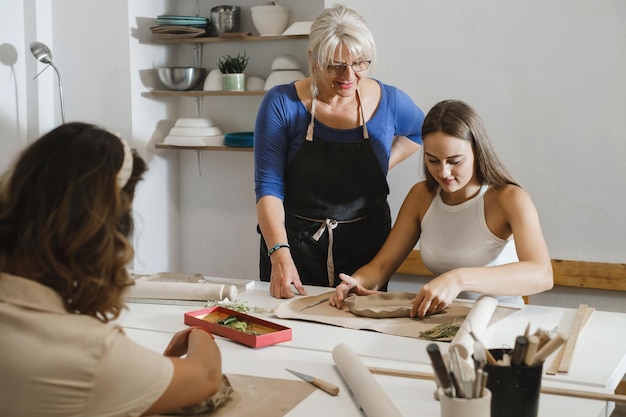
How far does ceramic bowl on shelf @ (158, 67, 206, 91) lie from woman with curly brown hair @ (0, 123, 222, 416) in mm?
2985

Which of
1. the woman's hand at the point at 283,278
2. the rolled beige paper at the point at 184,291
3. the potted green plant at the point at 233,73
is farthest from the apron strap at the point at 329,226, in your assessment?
the potted green plant at the point at 233,73

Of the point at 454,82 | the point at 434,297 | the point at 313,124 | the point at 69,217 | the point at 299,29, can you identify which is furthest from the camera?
the point at 299,29

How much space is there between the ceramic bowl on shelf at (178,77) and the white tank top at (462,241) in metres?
2.00

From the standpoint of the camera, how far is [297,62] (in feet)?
13.2

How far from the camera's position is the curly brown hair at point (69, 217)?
47.8 inches

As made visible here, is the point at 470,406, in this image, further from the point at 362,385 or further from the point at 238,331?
the point at 238,331

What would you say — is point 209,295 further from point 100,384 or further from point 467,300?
point 100,384

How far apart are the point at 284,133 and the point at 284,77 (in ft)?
3.97

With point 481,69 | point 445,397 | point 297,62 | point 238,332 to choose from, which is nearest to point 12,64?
point 297,62

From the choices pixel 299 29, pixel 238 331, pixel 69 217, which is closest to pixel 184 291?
pixel 238 331

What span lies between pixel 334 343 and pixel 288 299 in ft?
1.59

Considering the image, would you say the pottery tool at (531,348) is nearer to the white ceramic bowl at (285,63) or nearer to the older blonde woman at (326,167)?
the older blonde woman at (326,167)

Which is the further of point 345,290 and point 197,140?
point 197,140

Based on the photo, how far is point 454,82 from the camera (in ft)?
11.2
